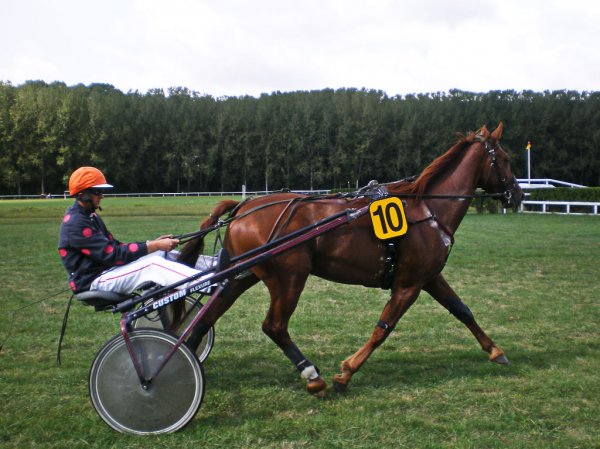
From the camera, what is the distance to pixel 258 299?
8.78 m

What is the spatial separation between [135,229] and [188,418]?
1727cm

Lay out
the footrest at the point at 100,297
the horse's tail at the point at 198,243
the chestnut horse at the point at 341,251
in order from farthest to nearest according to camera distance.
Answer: the horse's tail at the point at 198,243 < the chestnut horse at the point at 341,251 < the footrest at the point at 100,297

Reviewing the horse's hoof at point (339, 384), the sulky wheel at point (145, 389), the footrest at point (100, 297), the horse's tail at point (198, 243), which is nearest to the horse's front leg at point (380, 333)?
the horse's hoof at point (339, 384)

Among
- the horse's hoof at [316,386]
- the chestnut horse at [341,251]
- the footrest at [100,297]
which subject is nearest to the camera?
the footrest at [100,297]

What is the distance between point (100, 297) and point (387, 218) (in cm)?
237

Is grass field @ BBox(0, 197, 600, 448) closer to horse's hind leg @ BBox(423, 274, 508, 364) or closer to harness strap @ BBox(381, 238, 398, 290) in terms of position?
horse's hind leg @ BBox(423, 274, 508, 364)

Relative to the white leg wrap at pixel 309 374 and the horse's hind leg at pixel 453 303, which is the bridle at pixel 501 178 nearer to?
the horse's hind leg at pixel 453 303

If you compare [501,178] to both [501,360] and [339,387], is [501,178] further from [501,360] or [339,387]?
[339,387]

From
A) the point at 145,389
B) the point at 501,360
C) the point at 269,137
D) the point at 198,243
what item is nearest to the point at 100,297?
the point at 145,389

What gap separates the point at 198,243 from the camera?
5.25 meters

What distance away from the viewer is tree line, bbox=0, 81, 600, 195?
6216 centimetres

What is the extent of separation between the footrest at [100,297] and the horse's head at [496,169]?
11.7 ft

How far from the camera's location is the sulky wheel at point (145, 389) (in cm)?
404

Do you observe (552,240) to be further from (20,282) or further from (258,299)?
(20,282)
